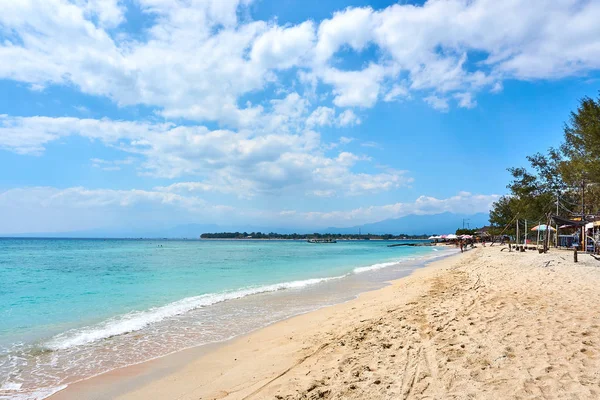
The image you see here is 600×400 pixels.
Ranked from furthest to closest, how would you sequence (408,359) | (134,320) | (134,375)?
(134,320)
(134,375)
(408,359)

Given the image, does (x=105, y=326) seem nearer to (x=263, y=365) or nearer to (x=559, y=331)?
(x=263, y=365)

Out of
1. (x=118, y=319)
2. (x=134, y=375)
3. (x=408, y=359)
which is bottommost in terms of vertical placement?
(x=118, y=319)

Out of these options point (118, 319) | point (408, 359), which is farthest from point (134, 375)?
point (118, 319)

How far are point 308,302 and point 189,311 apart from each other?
4.03m

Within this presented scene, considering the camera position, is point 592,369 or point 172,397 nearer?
point 592,369

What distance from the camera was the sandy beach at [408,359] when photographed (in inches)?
159

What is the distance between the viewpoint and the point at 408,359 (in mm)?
5035

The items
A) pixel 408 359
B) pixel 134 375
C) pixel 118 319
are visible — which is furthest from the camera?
pixel 118 319

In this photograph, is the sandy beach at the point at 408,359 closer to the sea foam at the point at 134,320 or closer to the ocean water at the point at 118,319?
the ocean water at the point at 118,319

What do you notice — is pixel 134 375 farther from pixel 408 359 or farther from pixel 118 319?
pixel 118 319

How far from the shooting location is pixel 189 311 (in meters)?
11.6

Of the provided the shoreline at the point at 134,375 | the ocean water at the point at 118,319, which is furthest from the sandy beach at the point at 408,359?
the ocean water at the point at 118,319

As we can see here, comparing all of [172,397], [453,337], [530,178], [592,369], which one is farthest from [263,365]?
[530,178]

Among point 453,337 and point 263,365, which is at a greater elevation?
point 453,337
